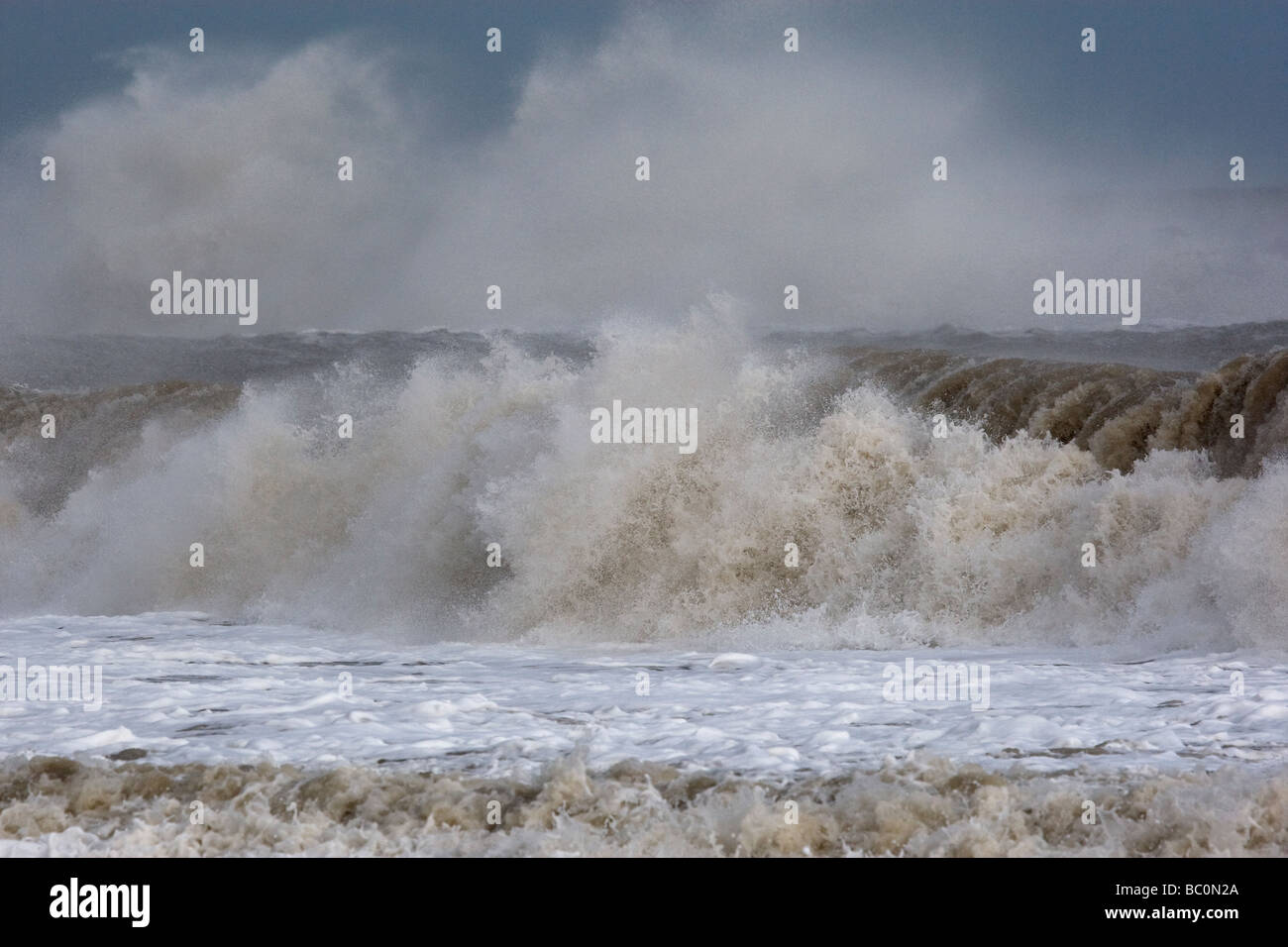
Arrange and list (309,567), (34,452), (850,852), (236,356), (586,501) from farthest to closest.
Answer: (236,356), (34,452), (309,567), (586,501), (850,852)

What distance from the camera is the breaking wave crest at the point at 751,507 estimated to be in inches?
449

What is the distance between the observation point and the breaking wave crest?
37.4ft

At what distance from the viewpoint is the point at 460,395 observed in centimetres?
1692

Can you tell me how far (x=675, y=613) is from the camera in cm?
1273

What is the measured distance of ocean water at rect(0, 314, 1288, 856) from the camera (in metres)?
6.02

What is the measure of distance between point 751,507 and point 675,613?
1.50m

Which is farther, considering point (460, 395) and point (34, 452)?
point (34, 452)

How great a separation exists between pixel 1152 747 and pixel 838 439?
7.17 meters

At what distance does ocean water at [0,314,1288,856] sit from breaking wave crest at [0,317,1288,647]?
4 centimetres

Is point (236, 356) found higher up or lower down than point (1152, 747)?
higher up

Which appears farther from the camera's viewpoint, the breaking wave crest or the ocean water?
the breaking wave crest
